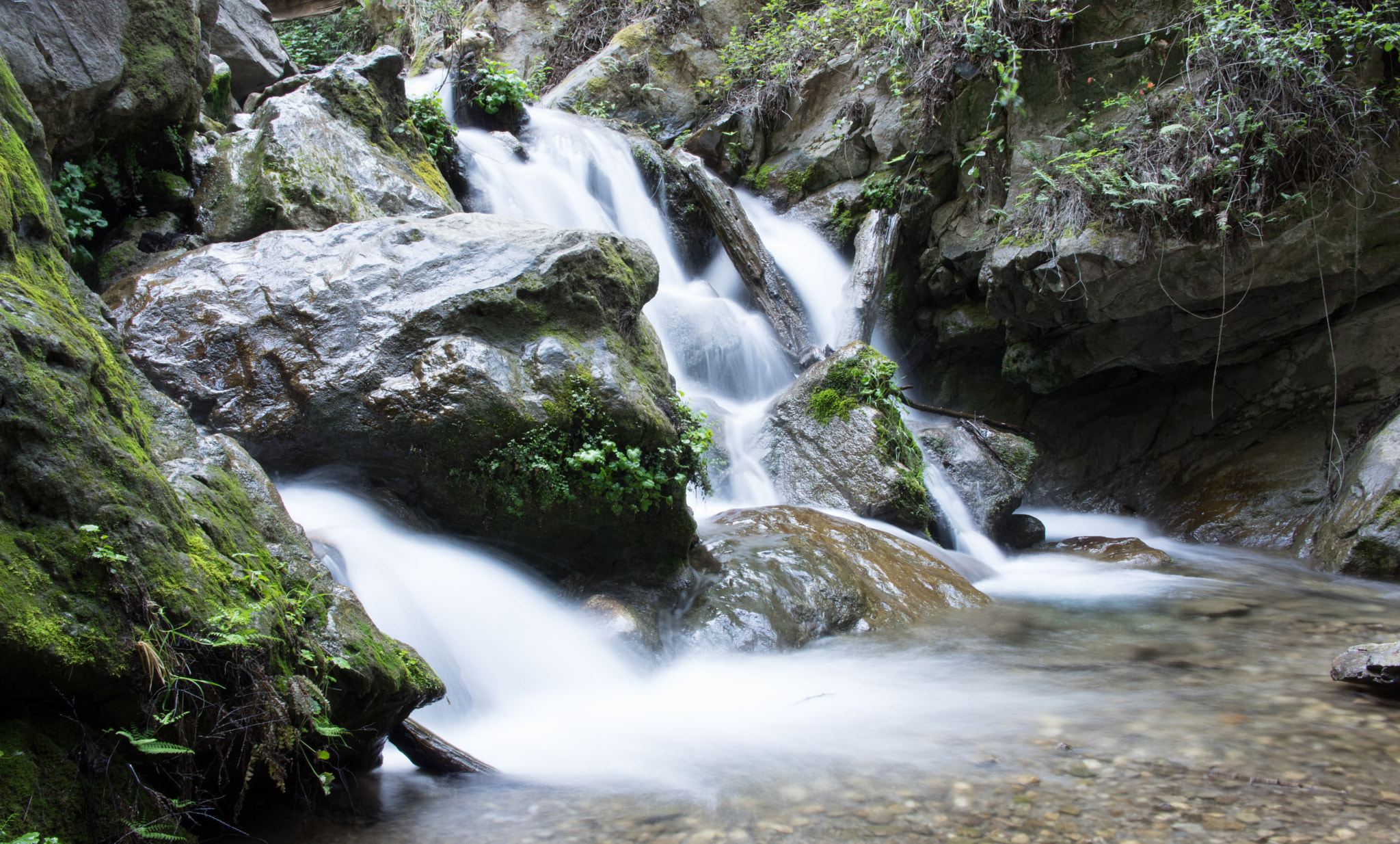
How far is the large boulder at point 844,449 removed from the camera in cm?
648

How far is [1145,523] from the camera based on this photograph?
8.70m

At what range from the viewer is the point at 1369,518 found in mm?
5871

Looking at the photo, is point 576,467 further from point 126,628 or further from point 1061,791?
point 1061,791

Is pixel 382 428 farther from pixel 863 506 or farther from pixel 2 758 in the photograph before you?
pixel 863 506

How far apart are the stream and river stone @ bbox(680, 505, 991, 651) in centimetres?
16

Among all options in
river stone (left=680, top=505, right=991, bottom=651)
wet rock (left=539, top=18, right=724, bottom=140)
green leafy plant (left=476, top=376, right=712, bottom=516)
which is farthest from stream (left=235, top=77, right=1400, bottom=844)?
wet rock (left=539, top=18, right=724, bottom=140)

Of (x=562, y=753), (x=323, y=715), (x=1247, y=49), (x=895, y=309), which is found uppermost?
(x=1247, y=49)

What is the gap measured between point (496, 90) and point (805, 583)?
8699 millimetres

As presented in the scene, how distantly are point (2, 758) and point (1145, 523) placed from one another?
31.4ft

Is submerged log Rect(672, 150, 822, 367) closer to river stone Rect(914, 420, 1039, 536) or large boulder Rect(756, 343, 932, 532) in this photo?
large boulder Rect(756, 343, 932, 532)

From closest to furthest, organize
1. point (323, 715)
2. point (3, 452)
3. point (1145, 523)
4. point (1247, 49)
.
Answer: point (3, 452) → point (323, 715) → point (1247, 49) → point (1145, 523)

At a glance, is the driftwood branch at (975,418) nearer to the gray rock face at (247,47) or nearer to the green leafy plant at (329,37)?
the gray rock face at (247,47)

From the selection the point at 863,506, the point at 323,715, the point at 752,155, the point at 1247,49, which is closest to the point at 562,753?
the point at 323,715

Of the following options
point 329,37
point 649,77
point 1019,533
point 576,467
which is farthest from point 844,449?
point 329,37
